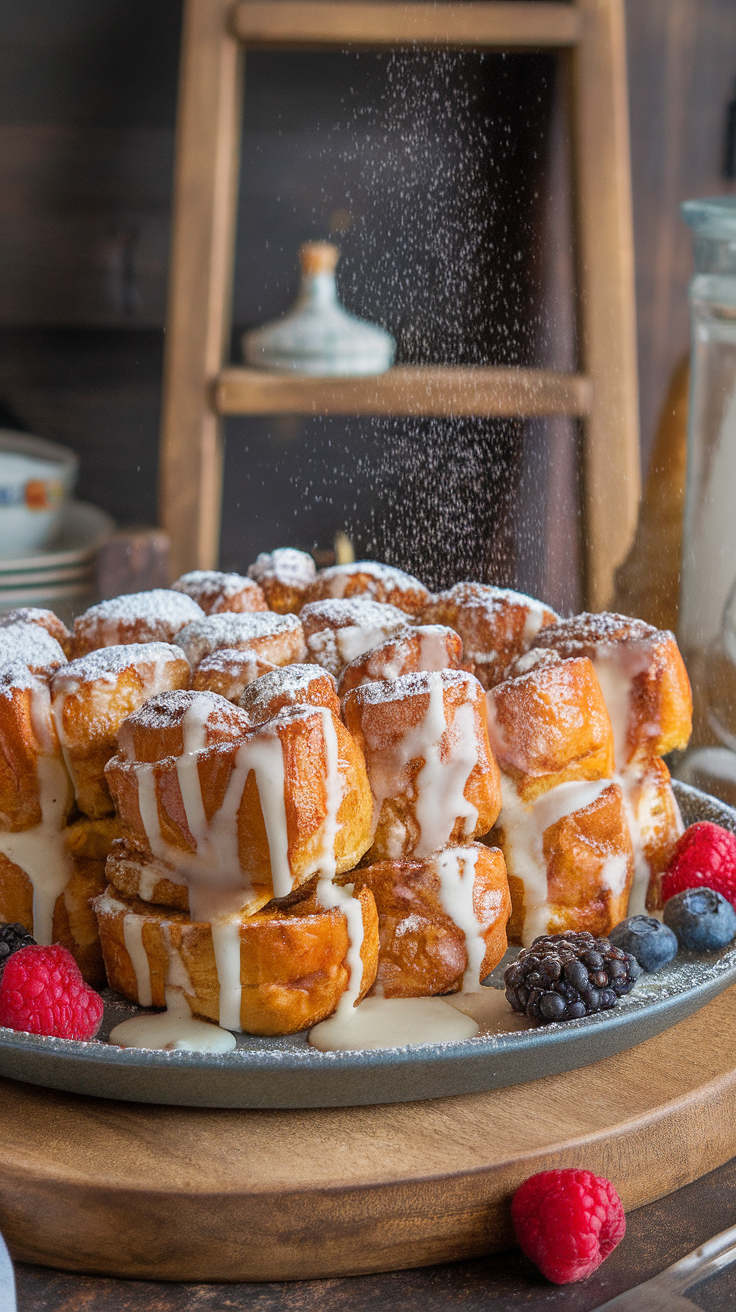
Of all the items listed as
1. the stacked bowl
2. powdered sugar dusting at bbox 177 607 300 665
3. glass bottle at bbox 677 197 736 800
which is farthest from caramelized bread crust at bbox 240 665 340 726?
the stacked bowl

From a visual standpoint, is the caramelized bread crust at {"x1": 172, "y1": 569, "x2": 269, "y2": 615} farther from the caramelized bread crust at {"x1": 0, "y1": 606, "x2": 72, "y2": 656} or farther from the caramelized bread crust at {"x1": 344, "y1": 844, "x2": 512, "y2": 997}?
the caramelized bread crust at {"x1": 344, "y1": 844, "x2": 512, "y2": 997}

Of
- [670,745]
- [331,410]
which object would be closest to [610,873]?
[670,745]

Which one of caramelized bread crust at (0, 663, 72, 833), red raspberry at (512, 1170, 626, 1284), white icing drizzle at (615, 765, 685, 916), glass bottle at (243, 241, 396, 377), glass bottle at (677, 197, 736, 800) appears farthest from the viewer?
glass bottle at (243, 241, 396, 377)

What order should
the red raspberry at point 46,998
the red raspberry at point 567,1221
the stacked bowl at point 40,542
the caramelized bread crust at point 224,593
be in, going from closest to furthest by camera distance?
1. the red raspberry at point 567,1221
2. the red raspberry at point 46,998
3. the caramelized bread crust at point 224,593
4. the stacked bowl at point 40,542

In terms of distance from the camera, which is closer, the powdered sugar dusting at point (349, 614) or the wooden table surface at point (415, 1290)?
the wooden table surface at point (415, 1290)

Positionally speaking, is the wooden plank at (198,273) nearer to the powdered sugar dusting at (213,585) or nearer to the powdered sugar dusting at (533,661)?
the powdered sugar dusting at (213,585)

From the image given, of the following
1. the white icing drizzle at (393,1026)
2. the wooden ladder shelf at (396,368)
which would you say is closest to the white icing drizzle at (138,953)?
the white icing drizzle at (393,1026)

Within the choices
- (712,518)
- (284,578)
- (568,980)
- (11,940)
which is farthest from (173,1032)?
(712,518)
